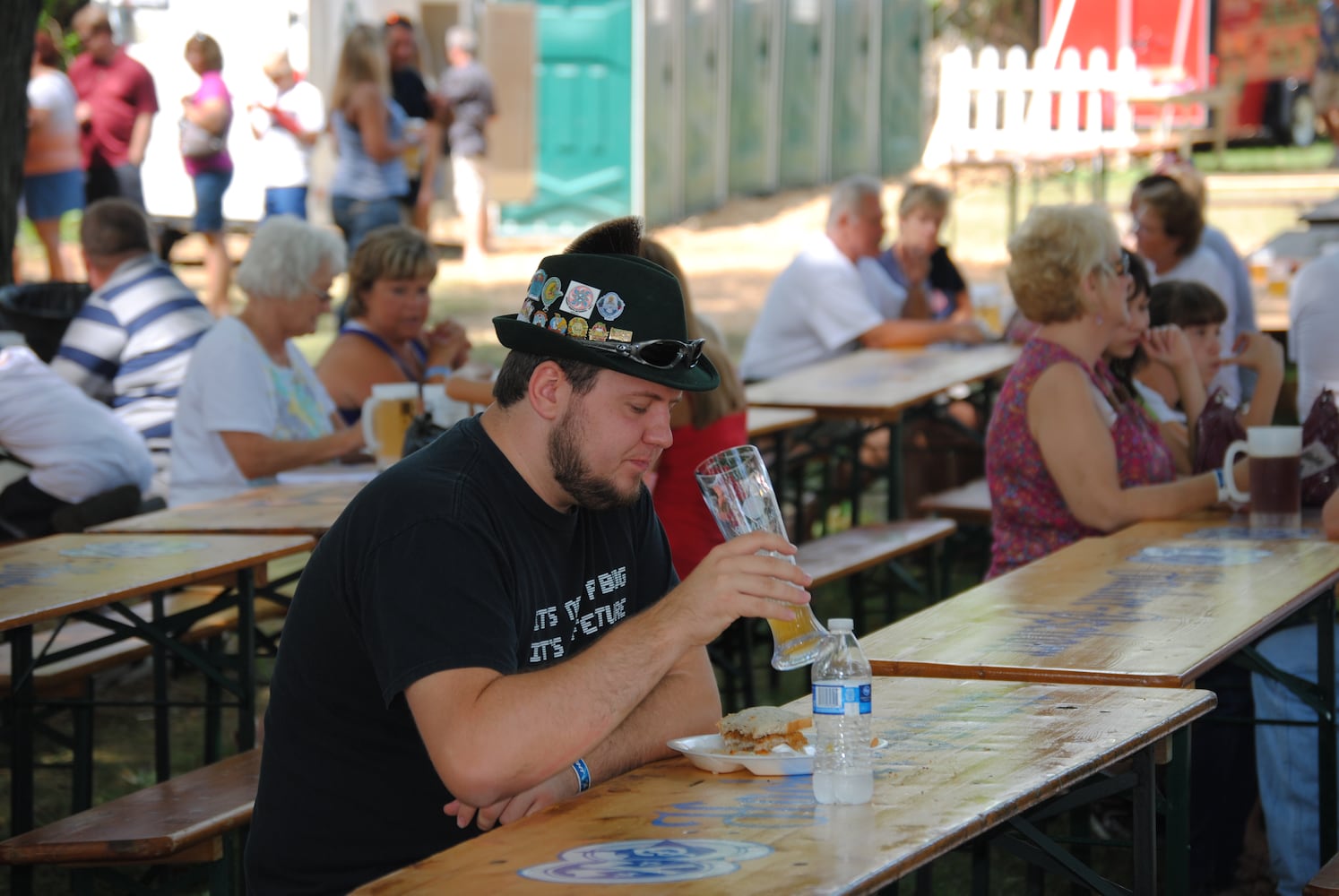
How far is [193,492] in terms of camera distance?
5332 mm

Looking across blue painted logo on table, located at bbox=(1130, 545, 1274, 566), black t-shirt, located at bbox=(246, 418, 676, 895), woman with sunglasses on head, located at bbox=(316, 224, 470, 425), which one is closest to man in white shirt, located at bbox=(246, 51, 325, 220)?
woman with sunglasses on head, located at bbox=(316, 224, 470, 425)

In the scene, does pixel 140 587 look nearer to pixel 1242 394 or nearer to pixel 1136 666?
pixel 1136 666

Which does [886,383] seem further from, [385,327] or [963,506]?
[385,327]

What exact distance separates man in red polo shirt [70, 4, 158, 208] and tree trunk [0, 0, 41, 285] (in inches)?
179

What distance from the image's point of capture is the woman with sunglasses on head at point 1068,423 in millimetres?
4328

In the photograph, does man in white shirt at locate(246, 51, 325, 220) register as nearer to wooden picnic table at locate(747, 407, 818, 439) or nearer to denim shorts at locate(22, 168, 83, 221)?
denim shorts at locate(22, 168, 83, 221)

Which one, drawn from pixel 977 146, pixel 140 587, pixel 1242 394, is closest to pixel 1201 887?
pixel 140 587

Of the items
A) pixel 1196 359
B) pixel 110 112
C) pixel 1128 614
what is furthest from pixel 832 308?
pixel 110 112

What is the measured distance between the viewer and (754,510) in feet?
7.88

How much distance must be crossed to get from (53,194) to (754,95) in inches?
415

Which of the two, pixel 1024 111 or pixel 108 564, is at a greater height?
pixel 1024 111

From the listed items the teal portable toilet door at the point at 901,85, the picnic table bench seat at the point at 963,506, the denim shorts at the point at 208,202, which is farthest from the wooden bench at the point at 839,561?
the teal portable toilet door at the point at 901,85

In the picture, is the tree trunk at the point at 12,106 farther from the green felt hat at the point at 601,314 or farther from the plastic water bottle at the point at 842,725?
the plastic water bottle at the point at 842,725

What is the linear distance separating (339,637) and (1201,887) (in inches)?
103
